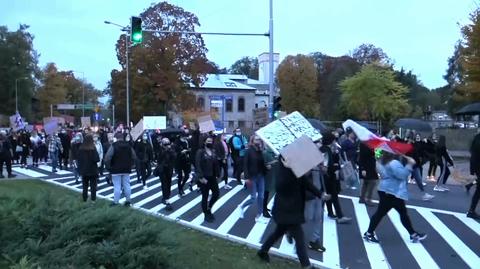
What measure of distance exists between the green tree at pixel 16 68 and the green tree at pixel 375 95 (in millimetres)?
50210

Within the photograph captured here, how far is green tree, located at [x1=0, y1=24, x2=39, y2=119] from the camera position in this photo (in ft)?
315

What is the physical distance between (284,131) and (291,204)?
2892mm

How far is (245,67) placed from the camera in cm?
16250

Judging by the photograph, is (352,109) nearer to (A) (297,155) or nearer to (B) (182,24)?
(B) (182,24)

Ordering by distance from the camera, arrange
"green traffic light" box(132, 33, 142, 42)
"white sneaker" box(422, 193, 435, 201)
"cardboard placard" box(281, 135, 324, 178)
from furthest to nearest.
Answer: "green traffic light" box(132, 33, 142, 42) → "white sneaker" box(422, 193, 435, 201) → "cardboard placard" box(281, 135, 324, 178)

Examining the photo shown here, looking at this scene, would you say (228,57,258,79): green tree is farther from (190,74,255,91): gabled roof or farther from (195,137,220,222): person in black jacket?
(195,137,220,222): person in black jacket

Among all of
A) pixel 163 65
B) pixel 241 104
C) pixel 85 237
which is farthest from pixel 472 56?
pixel 241 104

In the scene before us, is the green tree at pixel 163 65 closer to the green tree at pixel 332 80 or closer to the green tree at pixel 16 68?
the green tree at pixel 332 80

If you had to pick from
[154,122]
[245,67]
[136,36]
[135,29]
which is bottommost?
[154,122]

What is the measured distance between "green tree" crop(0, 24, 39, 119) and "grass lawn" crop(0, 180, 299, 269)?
9243 centimetres

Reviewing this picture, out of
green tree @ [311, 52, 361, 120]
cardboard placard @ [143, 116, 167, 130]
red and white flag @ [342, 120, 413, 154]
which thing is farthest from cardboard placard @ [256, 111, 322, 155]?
green tree @ [311, 52, 361, 120]

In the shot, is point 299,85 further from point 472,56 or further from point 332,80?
point 472,56

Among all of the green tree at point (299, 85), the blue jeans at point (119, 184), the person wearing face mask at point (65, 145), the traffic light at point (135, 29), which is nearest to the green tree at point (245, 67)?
the green tree at point (299, 85)

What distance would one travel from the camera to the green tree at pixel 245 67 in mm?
160000
